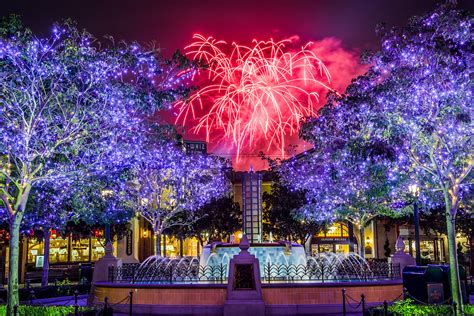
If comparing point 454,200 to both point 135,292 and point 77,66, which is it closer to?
point 135,292

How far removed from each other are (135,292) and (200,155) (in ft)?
65.5

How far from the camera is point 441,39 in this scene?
15672 mm

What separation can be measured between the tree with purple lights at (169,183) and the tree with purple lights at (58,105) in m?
14.7

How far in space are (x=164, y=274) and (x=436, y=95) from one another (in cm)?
1354

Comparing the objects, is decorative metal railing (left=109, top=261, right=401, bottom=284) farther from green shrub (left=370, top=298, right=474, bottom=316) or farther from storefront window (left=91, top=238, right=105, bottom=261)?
storefront window (left=91, top=238, right=105, bottom=261)

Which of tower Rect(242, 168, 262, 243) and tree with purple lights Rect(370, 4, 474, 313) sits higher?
tree with purple lights Rect(370, 4, 474, 313)

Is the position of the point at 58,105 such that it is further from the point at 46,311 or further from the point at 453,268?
the point at 453,268

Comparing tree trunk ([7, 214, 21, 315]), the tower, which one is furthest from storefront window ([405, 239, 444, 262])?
tree trunk ([7, 214, 21, 315])

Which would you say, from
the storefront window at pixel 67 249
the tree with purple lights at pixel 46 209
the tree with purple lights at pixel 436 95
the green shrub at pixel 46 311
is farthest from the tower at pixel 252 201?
the storefront window at pixel 67 249

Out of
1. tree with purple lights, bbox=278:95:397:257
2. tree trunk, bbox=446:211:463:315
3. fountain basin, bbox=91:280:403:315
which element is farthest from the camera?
fountain basin, bbox=91:280:403:315

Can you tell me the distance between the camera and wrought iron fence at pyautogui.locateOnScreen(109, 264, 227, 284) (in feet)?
66.8

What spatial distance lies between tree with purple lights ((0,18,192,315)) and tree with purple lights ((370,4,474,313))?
834 centimetres

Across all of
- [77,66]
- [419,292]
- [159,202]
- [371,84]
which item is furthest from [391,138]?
[159,202]

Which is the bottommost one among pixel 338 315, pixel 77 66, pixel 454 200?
pixel 338 315
